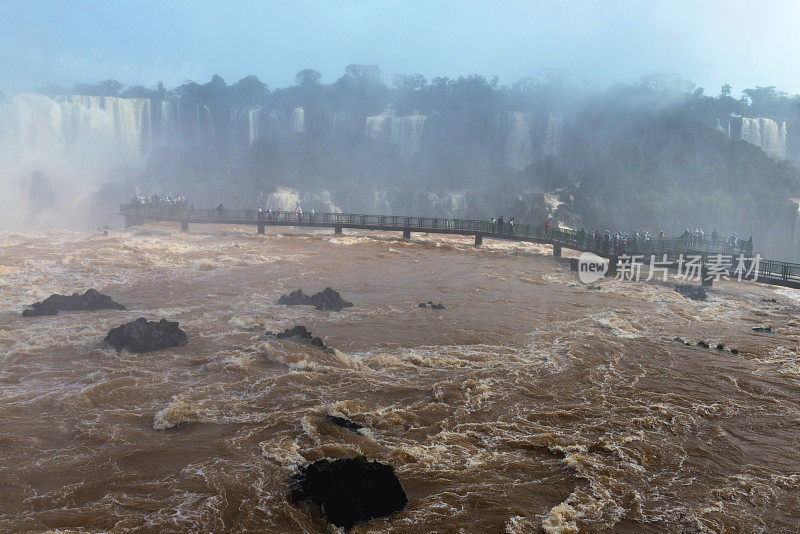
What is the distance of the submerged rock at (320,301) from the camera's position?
1745 cm

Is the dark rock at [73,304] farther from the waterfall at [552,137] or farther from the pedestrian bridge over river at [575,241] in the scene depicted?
the waterfall at [552,137]

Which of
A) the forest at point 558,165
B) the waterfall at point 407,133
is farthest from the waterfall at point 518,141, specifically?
the waterfall at point 407,133

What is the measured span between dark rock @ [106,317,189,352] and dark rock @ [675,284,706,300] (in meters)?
19.6

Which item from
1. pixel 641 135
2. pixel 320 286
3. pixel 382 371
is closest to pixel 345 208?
pixel 641 135

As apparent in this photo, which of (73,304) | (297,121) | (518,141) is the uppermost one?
(297,121)

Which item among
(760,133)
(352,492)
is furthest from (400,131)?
(352,492)

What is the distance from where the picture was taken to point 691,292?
72.7ft

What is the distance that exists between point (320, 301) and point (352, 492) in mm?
11484

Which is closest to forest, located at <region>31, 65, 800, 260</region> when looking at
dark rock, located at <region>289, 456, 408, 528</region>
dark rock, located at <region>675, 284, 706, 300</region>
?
dark rock, located at <region>675, 284, 706, 300</region>

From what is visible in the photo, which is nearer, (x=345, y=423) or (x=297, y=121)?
(x=345, y=423)

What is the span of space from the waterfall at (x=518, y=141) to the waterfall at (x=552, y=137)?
219 cm

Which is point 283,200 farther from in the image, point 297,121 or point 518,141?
point 518,141

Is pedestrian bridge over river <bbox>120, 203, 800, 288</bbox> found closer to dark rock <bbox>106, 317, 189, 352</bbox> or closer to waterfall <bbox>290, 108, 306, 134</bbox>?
dark rock <bbox>106, 317, 189, 352</bbox>

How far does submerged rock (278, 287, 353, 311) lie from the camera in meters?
17.5
